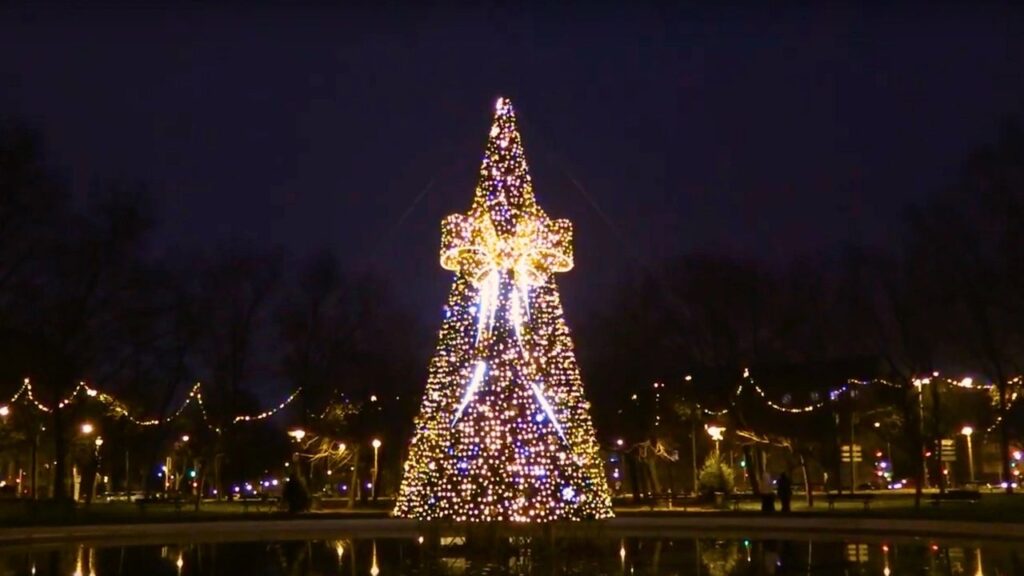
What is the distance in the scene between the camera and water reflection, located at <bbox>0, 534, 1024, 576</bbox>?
20016 millimetres

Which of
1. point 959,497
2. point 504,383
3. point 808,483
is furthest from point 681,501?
point 504,383

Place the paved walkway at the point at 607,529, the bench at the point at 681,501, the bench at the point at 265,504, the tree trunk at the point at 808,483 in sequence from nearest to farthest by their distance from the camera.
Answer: the paved walkway at the point at 607,529
the tree trunk at the point at 808,483
the bench at the point at 681,501
the bench at the point at 265,504

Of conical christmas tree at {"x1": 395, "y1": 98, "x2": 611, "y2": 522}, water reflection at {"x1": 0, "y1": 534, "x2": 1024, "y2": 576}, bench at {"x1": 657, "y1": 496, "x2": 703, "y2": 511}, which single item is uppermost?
conical christmas tree at {"x1": 395, "y1": 98, "x2": 611, "y2": 522}

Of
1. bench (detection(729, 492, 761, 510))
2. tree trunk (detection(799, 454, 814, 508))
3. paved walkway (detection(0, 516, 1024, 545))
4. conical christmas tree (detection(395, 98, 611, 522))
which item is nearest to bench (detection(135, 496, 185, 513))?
paved walkway (detection(0, 516, 1024, 545))

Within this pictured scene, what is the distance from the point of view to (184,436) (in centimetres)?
6388

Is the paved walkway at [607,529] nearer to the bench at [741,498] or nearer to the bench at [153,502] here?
the bench at [741,498]

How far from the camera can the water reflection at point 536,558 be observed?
2002 centimetres

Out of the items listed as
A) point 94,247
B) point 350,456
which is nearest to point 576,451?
point 94,247

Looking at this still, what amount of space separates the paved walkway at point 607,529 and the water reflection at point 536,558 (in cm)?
308

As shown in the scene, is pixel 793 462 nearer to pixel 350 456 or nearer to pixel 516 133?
pixel 350 456

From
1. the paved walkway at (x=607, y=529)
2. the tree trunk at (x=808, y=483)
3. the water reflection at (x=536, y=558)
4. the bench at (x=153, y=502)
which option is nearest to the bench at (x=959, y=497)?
the tree trunk at (x=808, y=483)

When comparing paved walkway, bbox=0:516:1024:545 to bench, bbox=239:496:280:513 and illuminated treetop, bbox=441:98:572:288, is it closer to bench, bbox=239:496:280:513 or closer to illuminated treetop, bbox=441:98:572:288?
illuminated treetop, bbox=441:98:572:288

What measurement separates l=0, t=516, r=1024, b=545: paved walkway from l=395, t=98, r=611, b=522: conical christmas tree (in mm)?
8383

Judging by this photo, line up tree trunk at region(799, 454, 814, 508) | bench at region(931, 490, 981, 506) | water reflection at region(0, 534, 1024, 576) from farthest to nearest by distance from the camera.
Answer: tree trunk at region(799, 454, 814, 508), bench at region(931, 490, 981, 506), water reflection at region(0, 534, 1024, 576)
